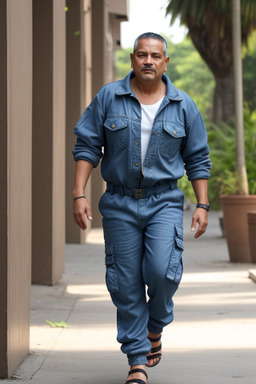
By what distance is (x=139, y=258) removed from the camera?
5109mm

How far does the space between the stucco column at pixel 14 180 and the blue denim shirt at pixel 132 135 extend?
43 centimetres

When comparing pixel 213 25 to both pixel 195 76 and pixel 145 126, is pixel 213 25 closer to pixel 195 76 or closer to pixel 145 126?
pixel 145 126

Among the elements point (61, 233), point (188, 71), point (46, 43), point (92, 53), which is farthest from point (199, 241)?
point (188, 71)

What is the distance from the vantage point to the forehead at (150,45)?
506cm

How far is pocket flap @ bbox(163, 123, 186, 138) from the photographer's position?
508 centimetres

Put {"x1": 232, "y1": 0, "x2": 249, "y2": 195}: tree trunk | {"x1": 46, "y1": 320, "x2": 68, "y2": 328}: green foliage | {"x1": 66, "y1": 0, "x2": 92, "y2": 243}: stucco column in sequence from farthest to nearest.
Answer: {"x1": 66, "y1": 0, "x2": 92, "y2": 243}: stucco column
{"x1": 232, "y1": 0, "x2": 249, "y2": 195}: tree trunk
{"x1": 46, "y1": 320, "x2": 68, "y2": 328}: green foliage

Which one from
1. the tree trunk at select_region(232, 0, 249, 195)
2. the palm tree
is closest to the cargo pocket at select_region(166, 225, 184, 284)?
the tree trunk at select_region(232, 0, 249, 195)

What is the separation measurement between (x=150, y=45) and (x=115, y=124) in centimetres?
47

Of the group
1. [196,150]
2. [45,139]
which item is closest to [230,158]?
[45,139]

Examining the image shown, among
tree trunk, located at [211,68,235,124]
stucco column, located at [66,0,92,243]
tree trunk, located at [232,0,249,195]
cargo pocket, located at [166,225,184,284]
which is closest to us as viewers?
cargo pocket, located at [166,225,184,284]

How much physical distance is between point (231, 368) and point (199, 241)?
1185 centimetres

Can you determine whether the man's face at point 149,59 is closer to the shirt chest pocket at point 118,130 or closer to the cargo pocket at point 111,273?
the shirt chest pocket at point 118,130

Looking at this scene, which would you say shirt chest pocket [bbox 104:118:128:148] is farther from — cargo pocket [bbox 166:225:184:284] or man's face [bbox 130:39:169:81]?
cargo pocket [bbox 166:225:184:284]

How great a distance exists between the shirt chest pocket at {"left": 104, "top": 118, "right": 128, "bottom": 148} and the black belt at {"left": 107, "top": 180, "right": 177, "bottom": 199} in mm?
237
